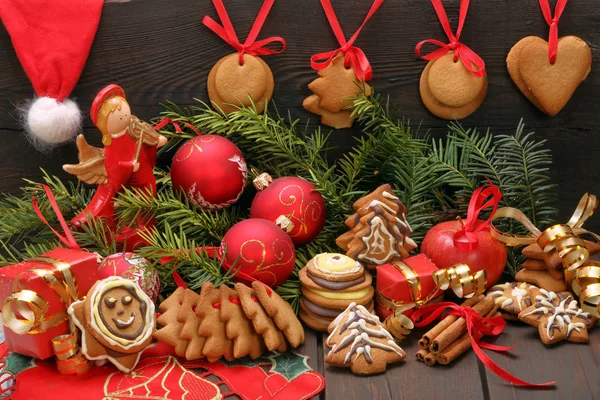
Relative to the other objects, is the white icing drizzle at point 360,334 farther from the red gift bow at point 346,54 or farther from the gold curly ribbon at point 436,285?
the red gift bow at point 346,54

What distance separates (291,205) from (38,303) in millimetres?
525

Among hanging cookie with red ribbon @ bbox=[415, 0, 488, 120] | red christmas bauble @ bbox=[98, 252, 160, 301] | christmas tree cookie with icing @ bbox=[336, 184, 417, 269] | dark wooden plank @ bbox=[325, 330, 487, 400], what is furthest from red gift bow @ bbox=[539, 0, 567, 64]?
red christmas bauble @ bbox=[98, 252, 160, 301]

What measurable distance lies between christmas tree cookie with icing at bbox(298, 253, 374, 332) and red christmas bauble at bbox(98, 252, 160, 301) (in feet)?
0.93

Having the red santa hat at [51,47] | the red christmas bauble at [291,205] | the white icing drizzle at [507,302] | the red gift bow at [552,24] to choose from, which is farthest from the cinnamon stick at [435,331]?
the red santa hat at [51,47]

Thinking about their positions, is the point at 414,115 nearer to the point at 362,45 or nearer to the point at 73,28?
the point at 362,45

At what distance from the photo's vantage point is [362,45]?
64.2 inches

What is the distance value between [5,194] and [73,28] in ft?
1.46

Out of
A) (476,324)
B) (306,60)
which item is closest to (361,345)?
(476,324)

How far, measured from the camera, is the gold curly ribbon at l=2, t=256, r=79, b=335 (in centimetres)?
114

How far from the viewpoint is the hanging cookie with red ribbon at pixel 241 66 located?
159 cm

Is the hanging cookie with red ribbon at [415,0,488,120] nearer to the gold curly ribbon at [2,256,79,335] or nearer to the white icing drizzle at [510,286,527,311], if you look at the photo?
the white icing drizzle at [510,286,527,311]

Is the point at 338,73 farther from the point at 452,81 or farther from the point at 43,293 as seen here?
the point at 43,293

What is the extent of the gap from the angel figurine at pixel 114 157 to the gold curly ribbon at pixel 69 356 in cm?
32

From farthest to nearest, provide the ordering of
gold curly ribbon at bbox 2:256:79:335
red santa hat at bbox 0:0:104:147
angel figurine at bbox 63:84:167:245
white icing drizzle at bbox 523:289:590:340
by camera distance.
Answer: red santa hat at bbox 0:0:104:147 → angel figurine at bbox 63:84:167:245 → white icing drizzle at bbox 523:289:590:340 → gold curly ribbon at bbox 2:256:79:335
